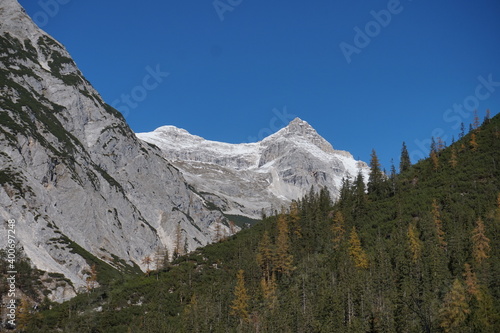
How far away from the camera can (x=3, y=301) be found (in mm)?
122375

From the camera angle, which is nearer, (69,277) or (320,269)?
(320,269)

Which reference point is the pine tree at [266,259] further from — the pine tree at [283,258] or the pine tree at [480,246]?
the pine tree at [480,246]

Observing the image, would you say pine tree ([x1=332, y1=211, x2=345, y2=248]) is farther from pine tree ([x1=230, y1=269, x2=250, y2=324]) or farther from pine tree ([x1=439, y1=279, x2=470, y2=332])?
pine tree ([x1=439, y1=279, x2=470, y2=332])

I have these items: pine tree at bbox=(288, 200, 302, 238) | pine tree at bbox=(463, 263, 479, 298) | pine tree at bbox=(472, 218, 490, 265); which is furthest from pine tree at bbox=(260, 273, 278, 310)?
pine tree at bbox=(472, 218, 490, 265)

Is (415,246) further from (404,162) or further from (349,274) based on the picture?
(404,162)

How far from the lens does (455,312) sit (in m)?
66.8

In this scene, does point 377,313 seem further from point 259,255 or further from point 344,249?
point 259,255

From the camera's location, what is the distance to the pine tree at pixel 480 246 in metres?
90.8

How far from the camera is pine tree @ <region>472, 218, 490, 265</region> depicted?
90750mm

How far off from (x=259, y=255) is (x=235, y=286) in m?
11.7

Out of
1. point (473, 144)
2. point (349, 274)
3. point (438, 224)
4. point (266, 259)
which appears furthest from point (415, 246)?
point (473, 144)

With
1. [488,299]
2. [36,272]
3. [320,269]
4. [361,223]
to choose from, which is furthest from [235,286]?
[36,272]

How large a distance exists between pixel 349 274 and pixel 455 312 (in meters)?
27.3

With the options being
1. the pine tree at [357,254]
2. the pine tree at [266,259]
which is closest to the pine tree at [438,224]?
the pine tree at [357,254]
